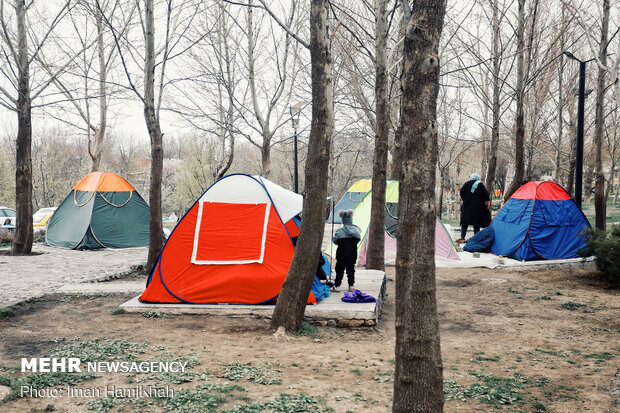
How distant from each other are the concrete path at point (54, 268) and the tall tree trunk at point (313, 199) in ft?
14.7

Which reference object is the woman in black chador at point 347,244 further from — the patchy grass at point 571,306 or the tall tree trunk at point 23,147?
the tall tree trunk at point 23,147

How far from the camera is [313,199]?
6.22 m

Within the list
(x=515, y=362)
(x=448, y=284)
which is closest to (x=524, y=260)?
(x=448, y=284)

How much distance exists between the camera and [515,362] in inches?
210

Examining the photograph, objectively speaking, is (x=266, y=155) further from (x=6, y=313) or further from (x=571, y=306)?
(x=571, y=306)

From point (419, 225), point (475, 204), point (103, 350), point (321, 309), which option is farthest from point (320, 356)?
point (475, 204)

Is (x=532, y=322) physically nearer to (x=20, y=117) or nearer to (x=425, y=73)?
(x=425, y=73)

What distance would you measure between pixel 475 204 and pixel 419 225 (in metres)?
12.0

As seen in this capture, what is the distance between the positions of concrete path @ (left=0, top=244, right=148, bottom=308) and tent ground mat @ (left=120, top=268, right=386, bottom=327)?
243cm

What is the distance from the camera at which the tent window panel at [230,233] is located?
24.5 feet

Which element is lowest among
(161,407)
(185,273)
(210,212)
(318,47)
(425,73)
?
(161,407)

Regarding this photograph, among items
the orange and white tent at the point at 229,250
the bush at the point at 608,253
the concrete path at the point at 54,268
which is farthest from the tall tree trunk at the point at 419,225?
the bush at the point at 608,253

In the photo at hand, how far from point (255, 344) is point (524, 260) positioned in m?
8.69

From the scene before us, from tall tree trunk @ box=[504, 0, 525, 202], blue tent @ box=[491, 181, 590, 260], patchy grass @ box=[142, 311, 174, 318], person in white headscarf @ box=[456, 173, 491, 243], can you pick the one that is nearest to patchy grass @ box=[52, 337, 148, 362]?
patchy grass @ box=[142, 311, 174, 318]
